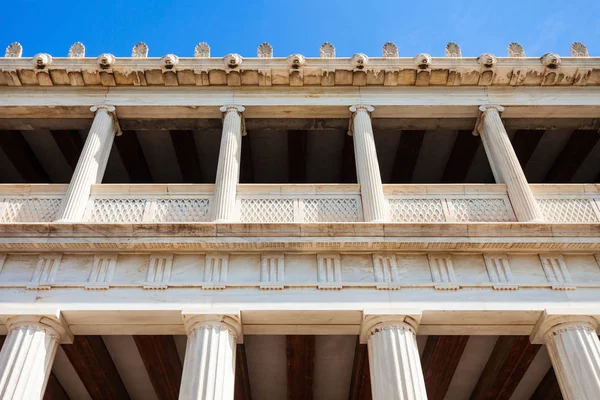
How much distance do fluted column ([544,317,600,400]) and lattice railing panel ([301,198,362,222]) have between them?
3.67m

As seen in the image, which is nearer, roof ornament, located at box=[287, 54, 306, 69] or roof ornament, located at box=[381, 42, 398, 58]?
roof ornament, located at box=[287, 54, 306, 69]

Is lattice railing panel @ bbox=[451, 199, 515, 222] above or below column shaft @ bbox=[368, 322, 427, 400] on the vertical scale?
above

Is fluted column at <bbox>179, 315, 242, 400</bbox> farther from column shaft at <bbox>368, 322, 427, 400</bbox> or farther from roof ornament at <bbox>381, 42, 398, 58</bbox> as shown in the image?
roof ornament at <bbox>381, 42, 398, 58</bbox>

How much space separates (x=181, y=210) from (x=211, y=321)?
103 inches

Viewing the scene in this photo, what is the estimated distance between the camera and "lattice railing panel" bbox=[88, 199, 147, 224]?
9798 millimetres

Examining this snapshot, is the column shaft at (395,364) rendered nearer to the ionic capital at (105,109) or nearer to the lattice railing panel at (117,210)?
the lattice railing panel at (117,210)

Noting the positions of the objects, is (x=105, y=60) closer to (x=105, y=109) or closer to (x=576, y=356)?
(x=105, y=109)

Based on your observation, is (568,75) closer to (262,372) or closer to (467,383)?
(467,383)

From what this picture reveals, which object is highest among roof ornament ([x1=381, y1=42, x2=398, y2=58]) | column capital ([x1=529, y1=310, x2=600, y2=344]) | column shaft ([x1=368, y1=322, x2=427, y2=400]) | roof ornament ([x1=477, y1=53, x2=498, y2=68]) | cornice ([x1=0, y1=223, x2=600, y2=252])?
roof ornament ([x1=381, y1=42, x2=398, y2=58])

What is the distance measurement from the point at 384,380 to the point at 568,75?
8.32 meters

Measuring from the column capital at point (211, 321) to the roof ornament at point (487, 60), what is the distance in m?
7.67

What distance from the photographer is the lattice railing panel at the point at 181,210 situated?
9867 mm

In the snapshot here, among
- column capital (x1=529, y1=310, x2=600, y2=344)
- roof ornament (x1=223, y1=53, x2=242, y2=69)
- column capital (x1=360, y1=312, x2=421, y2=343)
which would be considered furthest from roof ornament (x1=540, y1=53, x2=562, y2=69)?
column capital (x1=360, y1=312, x2=421, y2=343)

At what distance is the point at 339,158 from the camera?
13953mm
